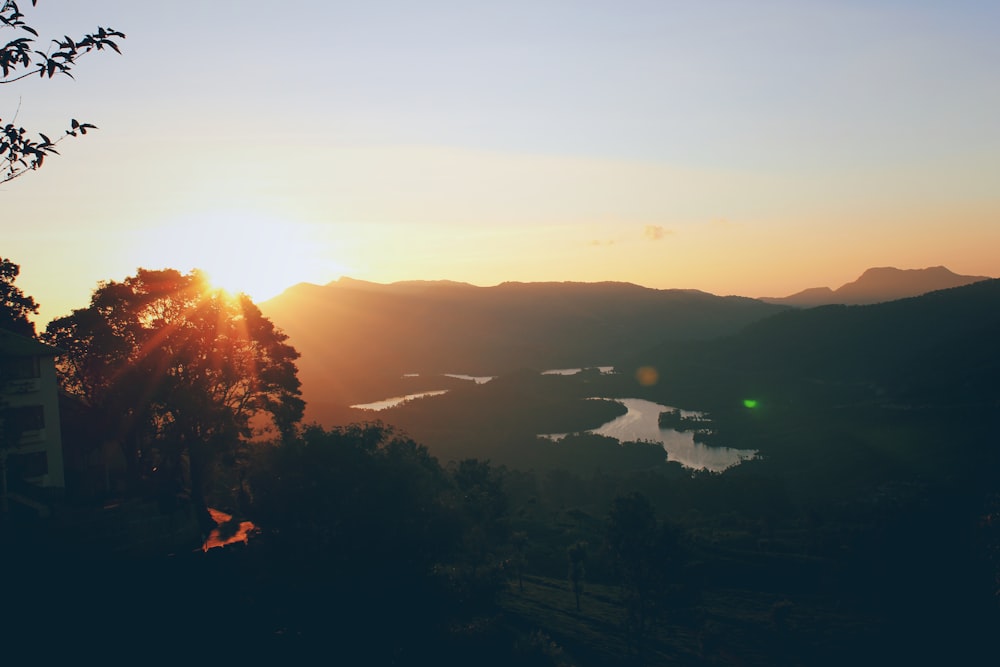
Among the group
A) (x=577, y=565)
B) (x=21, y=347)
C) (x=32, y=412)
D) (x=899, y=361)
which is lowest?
(x=577, y=565)

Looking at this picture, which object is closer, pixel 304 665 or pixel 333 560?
pixel 304 665

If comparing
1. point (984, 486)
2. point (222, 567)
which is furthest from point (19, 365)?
point (984, 486)

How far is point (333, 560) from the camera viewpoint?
26.5 metres

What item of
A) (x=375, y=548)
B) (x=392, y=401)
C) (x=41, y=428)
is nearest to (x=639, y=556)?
(x=375, y=548)

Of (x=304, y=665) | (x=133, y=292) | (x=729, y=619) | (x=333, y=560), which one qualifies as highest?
(x=133, y=292)

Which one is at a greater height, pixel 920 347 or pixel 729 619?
pixel 920 347

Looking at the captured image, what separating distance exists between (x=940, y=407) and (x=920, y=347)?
170 ft

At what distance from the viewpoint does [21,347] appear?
2986 cm

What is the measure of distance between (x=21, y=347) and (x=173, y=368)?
5.89 meters

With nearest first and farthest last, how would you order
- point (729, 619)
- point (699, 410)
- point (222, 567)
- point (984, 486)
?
point (222, 567)
point (729, 619)
point (984, 486)
point (699, 410)

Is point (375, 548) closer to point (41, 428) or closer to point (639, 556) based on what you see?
point (41, 428)

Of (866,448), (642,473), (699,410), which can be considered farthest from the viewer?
(699,410)

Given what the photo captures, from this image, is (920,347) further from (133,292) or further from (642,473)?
(133,292)

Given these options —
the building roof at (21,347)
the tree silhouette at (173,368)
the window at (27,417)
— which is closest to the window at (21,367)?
the building roof at (21,347)
